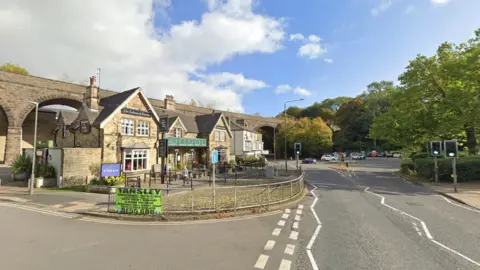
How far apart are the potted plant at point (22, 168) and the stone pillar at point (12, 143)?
1654cm

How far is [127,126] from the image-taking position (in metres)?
23.7

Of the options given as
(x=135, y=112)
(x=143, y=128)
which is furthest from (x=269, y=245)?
(x=143, y=128)

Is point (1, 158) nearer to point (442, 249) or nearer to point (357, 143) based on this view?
Answer: point (442, 249)

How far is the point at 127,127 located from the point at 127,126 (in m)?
0.10

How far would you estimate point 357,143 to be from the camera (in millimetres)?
78250

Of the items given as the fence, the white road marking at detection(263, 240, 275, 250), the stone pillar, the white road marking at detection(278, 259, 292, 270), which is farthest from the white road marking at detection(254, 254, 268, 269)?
the stone pillar

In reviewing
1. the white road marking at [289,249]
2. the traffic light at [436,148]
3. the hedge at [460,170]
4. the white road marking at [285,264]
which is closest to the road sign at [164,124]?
the white road marking at [289,249]

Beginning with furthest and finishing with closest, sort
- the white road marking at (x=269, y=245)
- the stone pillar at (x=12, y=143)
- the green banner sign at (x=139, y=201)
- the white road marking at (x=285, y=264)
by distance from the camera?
the stone pillar at (x=12, y=143)
the green banner sign at (x=139, y=201)
the white road marking at (x=269, y=245)
the white road marking at (x=285, y=264)

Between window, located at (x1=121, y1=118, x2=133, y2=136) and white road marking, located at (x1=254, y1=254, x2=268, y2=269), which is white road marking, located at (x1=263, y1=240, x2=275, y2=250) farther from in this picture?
window, located at (x1=121, y1=118, x2=133, y2=136)

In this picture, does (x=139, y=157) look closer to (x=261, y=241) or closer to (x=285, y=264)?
(x=261, y=241)

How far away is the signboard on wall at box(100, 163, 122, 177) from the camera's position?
17.4 m

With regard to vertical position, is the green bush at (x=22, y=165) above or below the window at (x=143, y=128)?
below

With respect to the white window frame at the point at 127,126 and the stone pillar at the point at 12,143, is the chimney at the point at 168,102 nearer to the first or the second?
the white window frame at the point at 127,126

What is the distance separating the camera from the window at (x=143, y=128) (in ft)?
81.7
